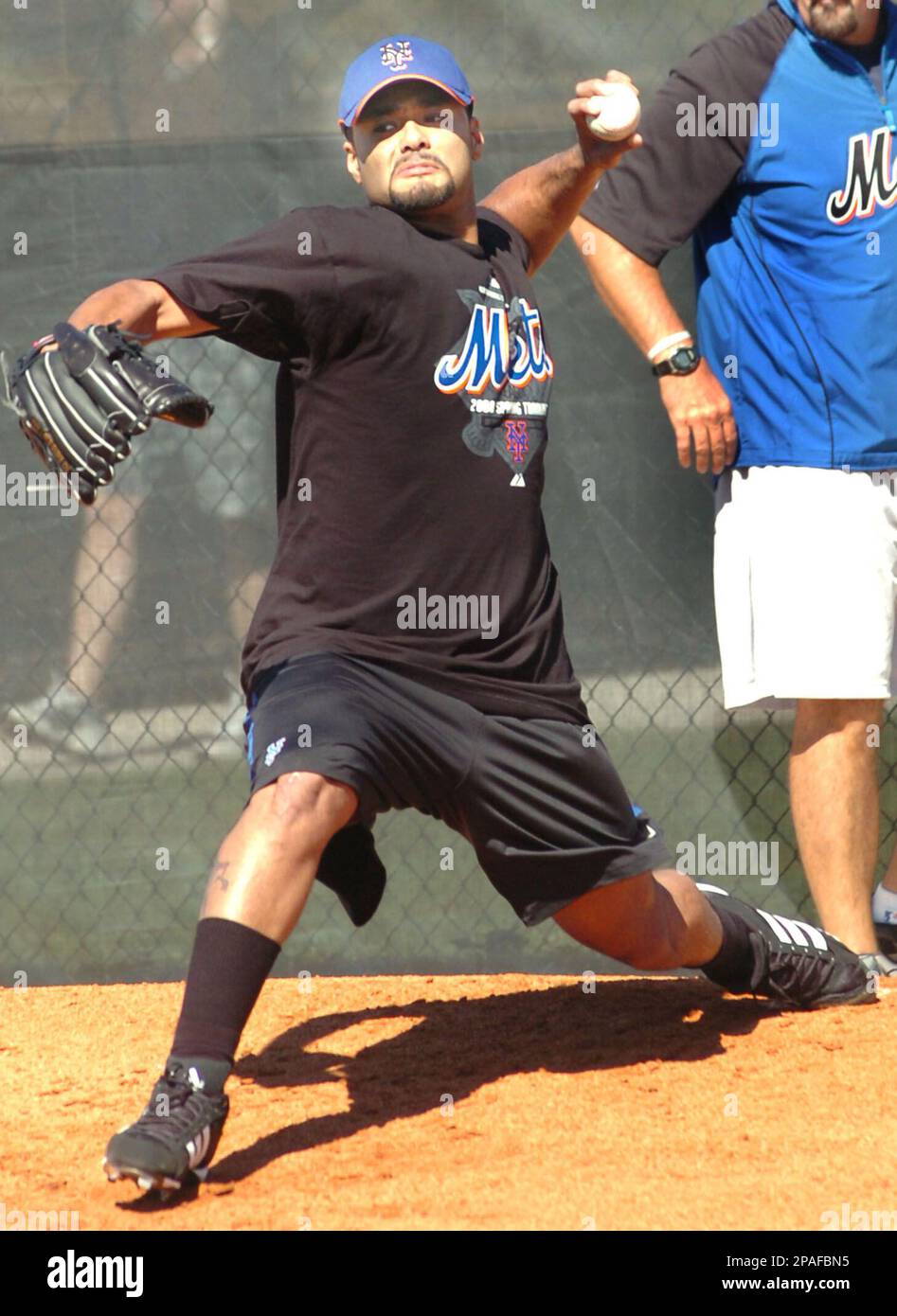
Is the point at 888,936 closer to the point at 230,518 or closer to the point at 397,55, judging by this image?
the point at 230,518

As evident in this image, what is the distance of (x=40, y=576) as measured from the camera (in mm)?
4785

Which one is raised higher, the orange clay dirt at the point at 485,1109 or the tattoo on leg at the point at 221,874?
the tattoo on leg at the point at 221,874

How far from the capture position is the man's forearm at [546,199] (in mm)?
3635

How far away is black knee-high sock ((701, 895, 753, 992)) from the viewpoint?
367cm

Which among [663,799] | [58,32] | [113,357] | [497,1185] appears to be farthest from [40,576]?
[497,1185]

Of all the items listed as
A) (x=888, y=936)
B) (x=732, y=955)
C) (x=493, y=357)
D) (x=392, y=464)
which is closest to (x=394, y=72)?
(x=493, y=357)

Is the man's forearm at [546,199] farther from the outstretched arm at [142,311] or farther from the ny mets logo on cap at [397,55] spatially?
the outstretched arm at [142,311]

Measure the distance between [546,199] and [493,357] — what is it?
58 centimetres

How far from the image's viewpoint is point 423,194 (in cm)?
328

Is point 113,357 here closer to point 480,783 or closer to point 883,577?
point 480,783

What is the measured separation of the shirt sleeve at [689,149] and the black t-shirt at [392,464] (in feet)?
3.57

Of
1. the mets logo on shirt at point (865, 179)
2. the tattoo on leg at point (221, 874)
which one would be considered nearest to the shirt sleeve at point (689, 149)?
the mets logo on shirt at point (865, 179)

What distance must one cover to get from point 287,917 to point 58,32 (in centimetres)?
300

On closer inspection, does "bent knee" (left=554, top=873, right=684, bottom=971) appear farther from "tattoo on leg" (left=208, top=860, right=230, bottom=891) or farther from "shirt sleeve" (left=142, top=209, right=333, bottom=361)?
"shirt sleeve" (left=142, top=209, right=333, bottom=361)
